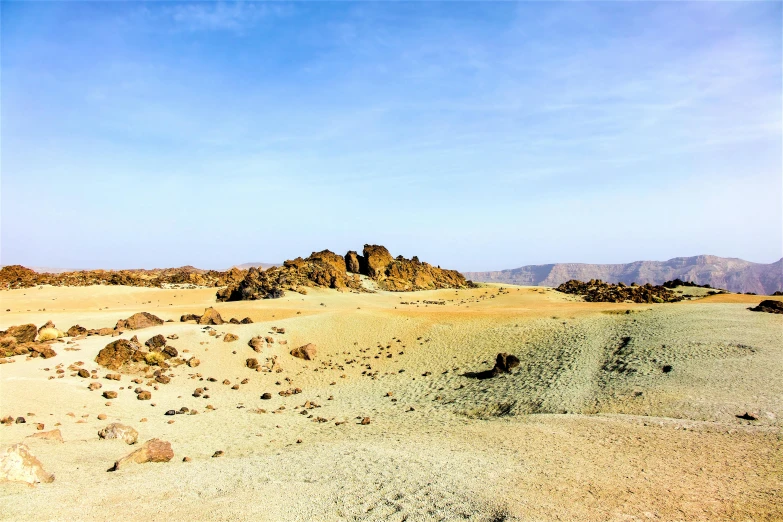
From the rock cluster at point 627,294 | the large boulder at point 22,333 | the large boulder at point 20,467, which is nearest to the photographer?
the large boulder at point 20,467

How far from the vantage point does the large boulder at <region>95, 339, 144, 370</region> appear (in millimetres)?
14343

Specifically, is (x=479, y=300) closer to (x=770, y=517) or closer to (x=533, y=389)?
(x=533, y=389)

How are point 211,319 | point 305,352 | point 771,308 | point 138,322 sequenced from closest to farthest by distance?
1. point 305,352
2. point 771,308
3. point 138,322
4. point 211,319

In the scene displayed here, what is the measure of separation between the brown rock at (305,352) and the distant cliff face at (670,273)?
9839 centimetres

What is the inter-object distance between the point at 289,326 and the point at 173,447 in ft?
36.5

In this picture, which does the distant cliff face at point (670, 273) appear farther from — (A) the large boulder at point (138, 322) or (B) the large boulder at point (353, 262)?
(A) the large boulder at point (138, 322)

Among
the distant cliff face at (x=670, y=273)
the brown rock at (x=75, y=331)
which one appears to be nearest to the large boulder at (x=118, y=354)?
→ the brown rock at (x=75, y=331)

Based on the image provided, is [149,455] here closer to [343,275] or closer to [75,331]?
[75,331]

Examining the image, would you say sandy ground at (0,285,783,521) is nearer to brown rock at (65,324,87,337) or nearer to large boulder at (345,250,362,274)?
brown rock at (65,324,87,337)

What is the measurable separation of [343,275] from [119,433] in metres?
31.2

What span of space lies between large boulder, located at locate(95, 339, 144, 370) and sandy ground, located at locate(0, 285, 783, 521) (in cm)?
58

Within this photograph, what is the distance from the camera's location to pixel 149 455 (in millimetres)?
7695

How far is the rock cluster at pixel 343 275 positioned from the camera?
108 ft

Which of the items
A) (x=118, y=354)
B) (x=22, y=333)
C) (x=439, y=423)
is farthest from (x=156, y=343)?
(x=439, y=423)
